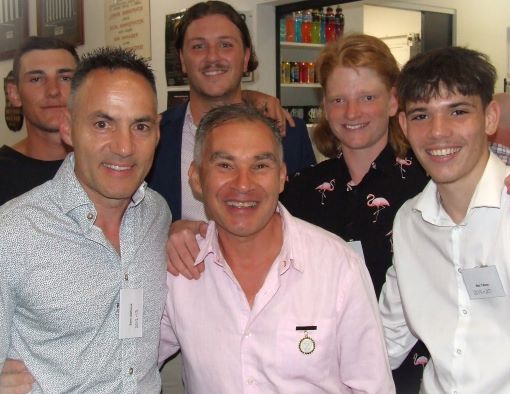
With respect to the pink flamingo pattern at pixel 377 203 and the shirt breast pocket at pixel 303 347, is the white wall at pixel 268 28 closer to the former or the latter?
the pink flamingo pattern at pixel 377 203

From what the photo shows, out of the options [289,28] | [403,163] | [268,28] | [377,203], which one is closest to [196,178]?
[377,203]

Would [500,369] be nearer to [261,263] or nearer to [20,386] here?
[261,263]

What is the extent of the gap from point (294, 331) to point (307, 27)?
436cm

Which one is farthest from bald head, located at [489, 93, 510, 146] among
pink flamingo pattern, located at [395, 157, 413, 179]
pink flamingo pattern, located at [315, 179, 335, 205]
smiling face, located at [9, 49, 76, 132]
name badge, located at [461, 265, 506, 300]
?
smiling face, located at [9, 49, 76, 132]

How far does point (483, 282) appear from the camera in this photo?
1.85m

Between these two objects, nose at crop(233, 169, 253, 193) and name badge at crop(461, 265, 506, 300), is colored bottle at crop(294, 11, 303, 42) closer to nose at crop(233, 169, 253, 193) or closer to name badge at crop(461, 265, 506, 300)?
nose at crop(233, 169, 253, 193)

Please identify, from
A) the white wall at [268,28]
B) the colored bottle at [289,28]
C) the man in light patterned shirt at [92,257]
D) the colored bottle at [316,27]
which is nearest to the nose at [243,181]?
the man in light patterned shirt at [92,257]

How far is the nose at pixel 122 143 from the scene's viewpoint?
1816 mm

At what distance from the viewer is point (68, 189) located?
1812 millimetres

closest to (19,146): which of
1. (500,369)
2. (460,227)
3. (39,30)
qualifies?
(460,227)

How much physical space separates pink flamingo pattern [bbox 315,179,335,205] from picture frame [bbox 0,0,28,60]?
5.61 m

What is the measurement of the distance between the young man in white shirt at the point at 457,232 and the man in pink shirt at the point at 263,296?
22cm

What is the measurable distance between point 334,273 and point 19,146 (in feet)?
5.00

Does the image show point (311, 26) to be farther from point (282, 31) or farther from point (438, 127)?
point (438, 127)
